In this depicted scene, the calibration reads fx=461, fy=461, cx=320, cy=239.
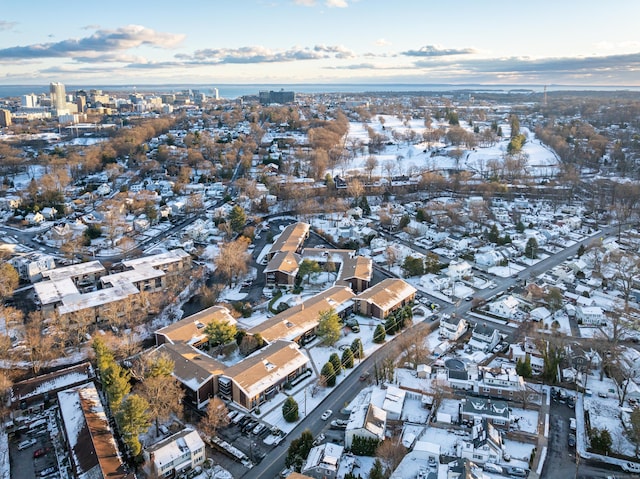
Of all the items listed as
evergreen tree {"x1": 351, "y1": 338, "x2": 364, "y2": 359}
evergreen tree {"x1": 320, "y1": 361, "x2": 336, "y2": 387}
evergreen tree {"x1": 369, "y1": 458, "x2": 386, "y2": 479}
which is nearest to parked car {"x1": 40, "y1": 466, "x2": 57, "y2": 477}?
evergreen tree {"x1": 320, "y1": 361, "x2": 336, "y2": 387}

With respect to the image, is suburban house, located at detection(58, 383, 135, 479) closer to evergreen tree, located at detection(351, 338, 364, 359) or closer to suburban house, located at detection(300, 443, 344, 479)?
suburban house, located at detection(300, 443, 344, 479)

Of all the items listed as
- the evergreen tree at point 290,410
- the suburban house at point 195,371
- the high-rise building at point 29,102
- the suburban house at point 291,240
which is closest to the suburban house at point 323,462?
the evergreen tree at point 290,410

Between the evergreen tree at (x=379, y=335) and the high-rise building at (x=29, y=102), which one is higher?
the high-rise building at (x=29, y=102)

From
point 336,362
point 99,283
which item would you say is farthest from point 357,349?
point 99,283

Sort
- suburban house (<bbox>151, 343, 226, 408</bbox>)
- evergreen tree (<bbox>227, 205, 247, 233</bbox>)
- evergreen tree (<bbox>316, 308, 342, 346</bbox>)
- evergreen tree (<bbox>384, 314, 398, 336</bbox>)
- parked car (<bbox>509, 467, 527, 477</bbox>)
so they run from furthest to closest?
evergreen tree (<bbox>227, 205, 247, 233</bbox>) < evergreen tree (<bbox>384, 314, 398, 336</bbox>) < evergreen tree (<bbox>316, 308, 342, 346</bbox>) < suburban house (<bbox>151, 343, 226, 408</bbox>) < parked car (<bbox>509, 467, 527, 477</bbox>)

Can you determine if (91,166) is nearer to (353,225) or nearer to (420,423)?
(353,225)

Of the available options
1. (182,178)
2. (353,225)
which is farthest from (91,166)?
(353,225)

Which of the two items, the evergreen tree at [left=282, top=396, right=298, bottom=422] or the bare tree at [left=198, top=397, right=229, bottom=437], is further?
the evergreen tree at [left=282, top=396, right=298, bottom=422]

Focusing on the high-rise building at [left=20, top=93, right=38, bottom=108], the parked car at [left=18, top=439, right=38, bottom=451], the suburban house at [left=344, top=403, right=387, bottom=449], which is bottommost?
the parked car at [left=18, top=439, right=38, bottom=451]

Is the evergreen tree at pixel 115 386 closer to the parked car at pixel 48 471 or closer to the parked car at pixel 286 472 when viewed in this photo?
the parked car at pixel 48 471
